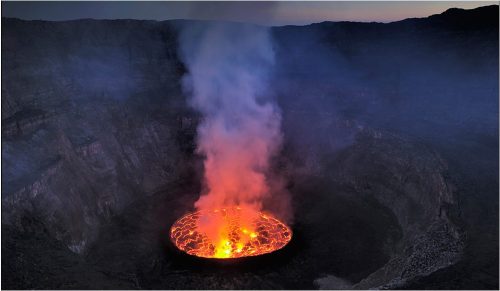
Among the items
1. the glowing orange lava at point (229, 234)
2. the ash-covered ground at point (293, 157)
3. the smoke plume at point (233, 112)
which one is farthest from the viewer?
the smoke plume at point (233, 112)

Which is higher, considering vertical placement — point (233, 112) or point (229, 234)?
point (233, 112)

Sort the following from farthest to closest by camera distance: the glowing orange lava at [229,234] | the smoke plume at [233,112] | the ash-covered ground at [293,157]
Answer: the smoke plume at [233,112], the glowing orange lava at [229,234], the ash-covered ground at [293,157]

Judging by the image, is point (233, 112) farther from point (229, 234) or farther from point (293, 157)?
point (229, 234)

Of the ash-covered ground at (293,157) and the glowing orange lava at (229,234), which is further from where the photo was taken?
the glowing orange lava at (229,234)

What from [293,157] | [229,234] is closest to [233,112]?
[293,157]

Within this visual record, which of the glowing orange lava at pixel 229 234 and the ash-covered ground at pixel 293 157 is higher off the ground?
the ash-covered ground at pixel 293 157
